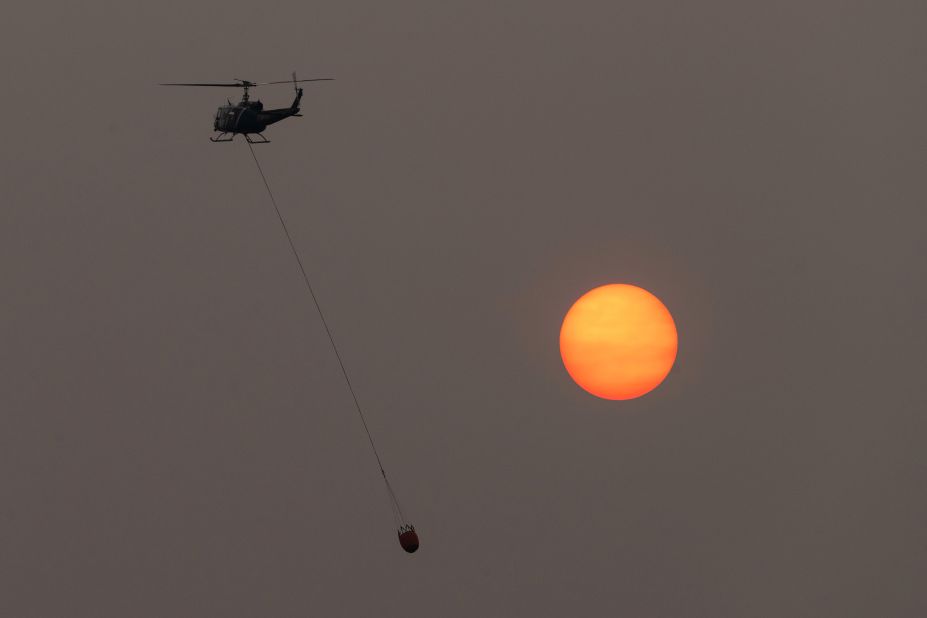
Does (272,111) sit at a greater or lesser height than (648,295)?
greater

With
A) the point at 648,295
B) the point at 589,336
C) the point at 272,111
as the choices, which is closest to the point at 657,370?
the point at 589,336

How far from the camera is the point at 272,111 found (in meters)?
51.5

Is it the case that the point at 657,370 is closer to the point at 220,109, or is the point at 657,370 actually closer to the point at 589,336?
the point at 589,336

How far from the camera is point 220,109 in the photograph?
5206cm

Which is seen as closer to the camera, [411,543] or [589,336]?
[411,543]

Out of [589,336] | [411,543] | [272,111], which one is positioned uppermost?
[272,111]

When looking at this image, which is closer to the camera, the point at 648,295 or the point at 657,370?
the point at 657,370

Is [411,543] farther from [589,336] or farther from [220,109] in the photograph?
[589,336]

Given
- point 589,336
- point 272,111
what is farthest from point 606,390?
point 272,111

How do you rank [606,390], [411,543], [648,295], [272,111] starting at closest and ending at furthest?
[411,543]
[272,111]
[606,390]
[648,295]

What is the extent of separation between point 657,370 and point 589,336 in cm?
435

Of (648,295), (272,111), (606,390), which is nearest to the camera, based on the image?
(272,111)

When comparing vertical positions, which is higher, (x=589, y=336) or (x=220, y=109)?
(x=220, y=109)

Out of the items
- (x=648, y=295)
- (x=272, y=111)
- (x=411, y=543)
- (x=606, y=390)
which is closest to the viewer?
(x=411, y=543)
